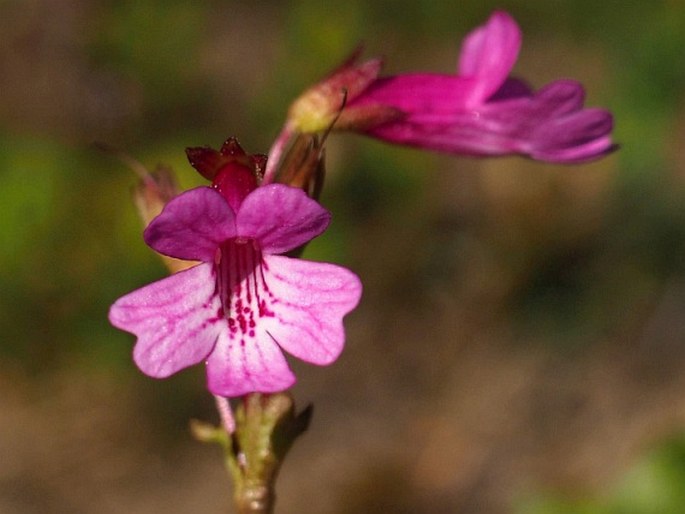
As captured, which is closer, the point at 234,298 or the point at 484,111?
the point at 234,298

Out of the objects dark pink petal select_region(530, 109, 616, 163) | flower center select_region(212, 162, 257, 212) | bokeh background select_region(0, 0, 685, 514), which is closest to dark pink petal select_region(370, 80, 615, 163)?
dark pink petal select_region(530, 109, 616, 163)

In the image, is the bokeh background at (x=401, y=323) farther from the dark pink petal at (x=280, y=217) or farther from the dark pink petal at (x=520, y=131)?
the dark pink petal at (x=280, y=217)

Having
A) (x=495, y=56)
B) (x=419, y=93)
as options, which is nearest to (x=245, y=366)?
(x=419, y=93)

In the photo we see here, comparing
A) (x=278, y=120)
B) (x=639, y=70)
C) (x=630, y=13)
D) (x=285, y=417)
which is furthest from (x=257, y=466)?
(x=630, y=13)

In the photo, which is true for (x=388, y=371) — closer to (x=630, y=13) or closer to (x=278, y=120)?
(x=278, y=120)

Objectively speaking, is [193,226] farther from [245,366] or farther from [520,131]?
[520,131]

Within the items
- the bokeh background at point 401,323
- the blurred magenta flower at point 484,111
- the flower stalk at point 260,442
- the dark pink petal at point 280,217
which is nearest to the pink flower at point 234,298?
the dark pink petal at point 280,217
